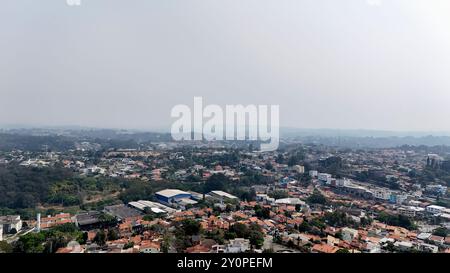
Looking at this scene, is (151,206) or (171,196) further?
(171,196)

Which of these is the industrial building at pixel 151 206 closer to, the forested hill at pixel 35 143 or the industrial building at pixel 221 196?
the industrial building at pixel 221 196

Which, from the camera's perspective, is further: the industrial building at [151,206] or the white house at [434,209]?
the white house at [434,209]

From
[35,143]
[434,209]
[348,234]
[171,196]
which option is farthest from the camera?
[35,143]

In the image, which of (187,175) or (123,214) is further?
(187,175)

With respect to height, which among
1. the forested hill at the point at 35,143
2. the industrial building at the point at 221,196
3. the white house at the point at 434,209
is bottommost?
the white house at the point at 434,209

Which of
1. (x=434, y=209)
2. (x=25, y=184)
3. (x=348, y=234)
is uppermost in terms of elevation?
(x=25, y=184)

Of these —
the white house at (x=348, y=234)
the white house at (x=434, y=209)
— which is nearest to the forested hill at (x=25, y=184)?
the white house at (x=348, y=234)

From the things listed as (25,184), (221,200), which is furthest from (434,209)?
(25,184)

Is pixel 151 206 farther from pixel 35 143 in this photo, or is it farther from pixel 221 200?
pixel 35 143

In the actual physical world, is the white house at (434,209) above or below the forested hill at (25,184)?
below

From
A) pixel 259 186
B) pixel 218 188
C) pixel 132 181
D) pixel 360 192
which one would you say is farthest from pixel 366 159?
pixel 132 181
